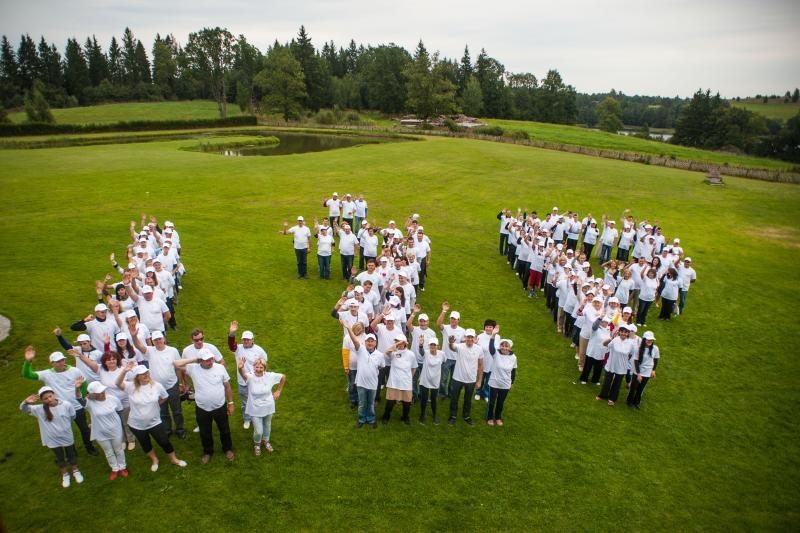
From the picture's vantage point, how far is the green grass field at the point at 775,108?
113m

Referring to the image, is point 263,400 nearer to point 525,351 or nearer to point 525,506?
point 525,506

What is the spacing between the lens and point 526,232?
58.0 feet

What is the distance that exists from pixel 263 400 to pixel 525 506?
4587 millimetres

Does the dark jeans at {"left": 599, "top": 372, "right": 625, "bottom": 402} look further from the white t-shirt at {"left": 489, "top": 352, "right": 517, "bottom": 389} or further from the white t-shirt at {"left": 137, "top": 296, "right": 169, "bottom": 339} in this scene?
the white t-shirt at {"left": 137, "top": 296, "right": 169, "bottom": 339}

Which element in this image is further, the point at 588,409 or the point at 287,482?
the point at 588,409

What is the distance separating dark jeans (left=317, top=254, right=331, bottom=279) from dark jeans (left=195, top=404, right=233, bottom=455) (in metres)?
8.56

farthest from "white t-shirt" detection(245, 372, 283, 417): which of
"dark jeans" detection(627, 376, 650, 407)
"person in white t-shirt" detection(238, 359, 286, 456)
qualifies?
"dark jeans" detection(627, 376, 650, 407)

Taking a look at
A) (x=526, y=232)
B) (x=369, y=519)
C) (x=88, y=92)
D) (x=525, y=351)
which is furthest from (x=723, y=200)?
(x=88, y=92)

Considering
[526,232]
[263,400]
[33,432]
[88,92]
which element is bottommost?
[33,432]

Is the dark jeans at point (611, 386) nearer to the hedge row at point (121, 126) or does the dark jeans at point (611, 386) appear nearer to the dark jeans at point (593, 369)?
the dark jeans at point (593, 369)

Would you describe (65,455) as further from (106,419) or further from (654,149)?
(654,149)

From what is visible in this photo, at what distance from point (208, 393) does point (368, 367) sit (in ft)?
8.88

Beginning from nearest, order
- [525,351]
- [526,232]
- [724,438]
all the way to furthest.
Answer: [724,438], [525,351], [526,232]

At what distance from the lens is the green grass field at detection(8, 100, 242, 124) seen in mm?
75625
